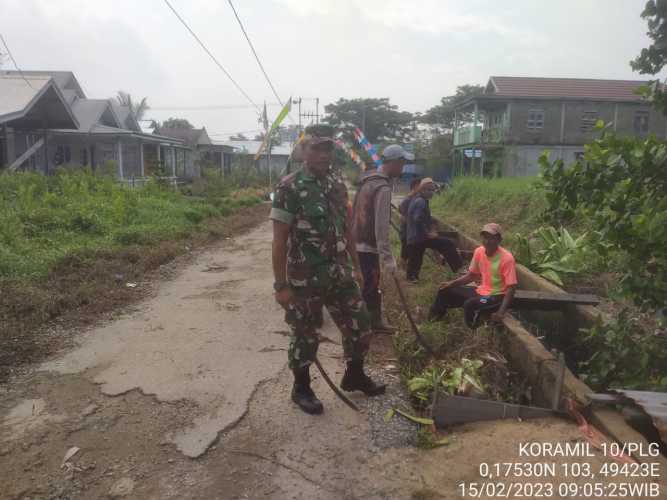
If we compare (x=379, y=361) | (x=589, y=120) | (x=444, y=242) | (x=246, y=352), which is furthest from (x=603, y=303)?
(x=589, y=120)

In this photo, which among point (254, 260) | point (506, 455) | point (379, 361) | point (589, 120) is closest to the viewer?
point (506, 455)

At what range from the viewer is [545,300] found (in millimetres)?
4707

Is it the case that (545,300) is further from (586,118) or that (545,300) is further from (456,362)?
(586,118)

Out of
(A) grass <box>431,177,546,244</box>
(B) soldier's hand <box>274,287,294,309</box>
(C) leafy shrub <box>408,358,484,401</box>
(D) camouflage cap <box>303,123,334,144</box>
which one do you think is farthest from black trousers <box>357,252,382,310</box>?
(A) grass <box>431,177,546,244</box>

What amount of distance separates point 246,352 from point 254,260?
4756 mm

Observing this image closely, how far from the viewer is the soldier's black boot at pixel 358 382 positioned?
3.64 meters

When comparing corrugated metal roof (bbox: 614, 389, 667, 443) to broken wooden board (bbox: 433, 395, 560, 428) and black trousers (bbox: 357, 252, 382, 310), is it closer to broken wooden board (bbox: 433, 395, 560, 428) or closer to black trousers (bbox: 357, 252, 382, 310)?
broken wooden board (bbox: 433, 395, 560, 428)

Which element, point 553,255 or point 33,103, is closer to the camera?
point 553,255

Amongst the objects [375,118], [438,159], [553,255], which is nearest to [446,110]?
[375,118]

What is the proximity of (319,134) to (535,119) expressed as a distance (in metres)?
27.1

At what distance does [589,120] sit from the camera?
28047 millimetres

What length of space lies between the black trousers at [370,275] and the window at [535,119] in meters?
25.7

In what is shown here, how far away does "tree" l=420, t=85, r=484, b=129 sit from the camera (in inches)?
1873

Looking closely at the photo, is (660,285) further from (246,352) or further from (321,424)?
(246,352)
